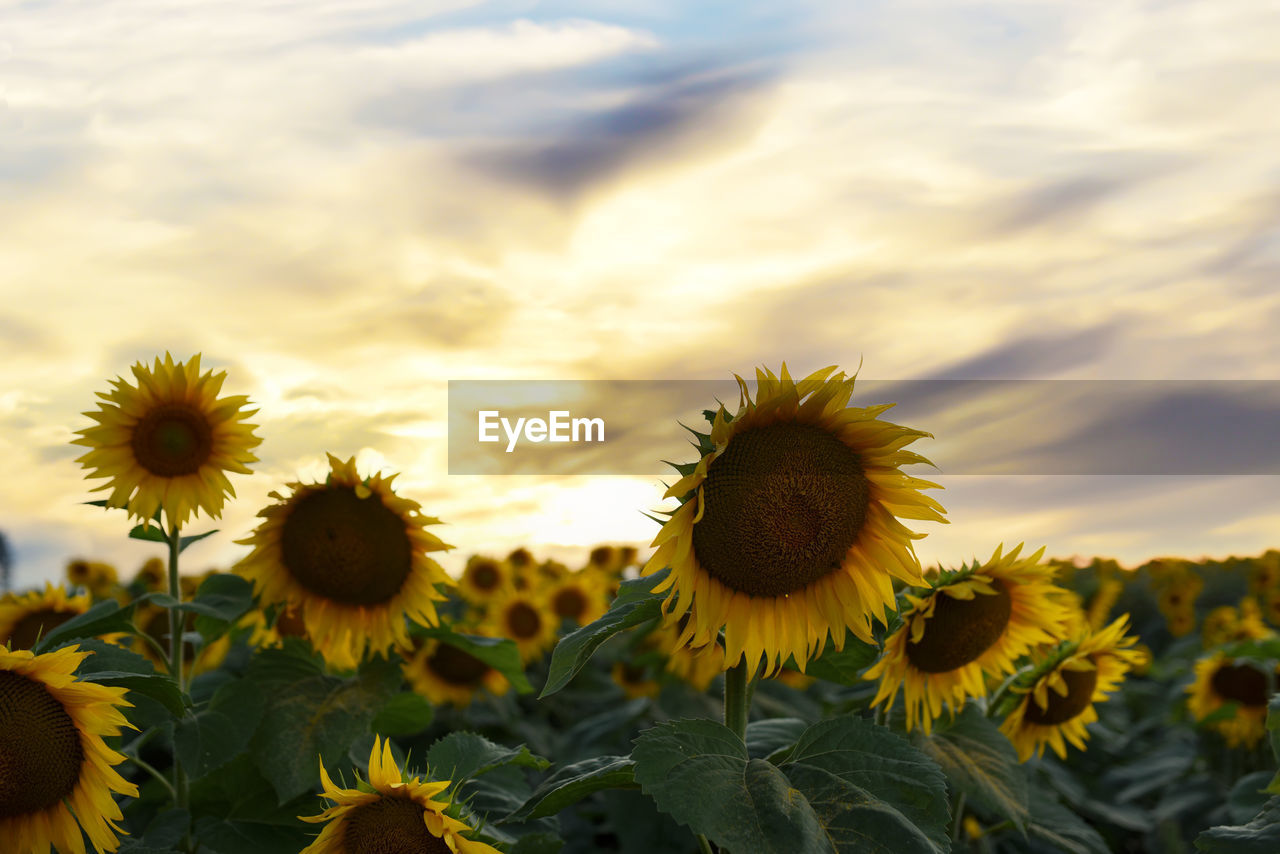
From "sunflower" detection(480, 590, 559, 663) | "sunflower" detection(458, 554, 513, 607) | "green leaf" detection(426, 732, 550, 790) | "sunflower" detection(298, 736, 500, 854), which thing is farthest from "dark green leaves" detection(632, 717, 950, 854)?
"sunflower" detection(458, 554, 513, 607)

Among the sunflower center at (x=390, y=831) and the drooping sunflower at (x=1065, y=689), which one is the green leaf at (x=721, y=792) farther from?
the drooping sunflower at (x=1065, y=689)

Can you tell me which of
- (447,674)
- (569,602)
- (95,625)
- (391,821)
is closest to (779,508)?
(391,821)

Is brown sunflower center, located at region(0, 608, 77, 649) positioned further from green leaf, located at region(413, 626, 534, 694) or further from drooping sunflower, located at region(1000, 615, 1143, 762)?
drooping sunflower, located at region(1000, 615, 1143, 762)

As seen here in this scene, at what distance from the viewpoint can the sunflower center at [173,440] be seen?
4.65m

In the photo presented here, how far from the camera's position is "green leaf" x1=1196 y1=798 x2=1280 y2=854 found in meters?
2.70

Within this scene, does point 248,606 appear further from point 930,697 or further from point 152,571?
point 152,571

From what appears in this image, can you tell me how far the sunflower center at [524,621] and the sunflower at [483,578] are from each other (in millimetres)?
1030

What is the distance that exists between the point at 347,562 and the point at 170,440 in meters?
1.16

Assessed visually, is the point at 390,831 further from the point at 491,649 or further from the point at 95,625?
the point at 95,625

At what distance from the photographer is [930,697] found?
3625mm

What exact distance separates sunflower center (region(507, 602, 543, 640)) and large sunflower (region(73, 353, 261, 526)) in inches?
205

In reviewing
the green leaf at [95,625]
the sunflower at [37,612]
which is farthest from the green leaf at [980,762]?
the sunflower at [37,612]

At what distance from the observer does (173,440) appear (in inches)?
184

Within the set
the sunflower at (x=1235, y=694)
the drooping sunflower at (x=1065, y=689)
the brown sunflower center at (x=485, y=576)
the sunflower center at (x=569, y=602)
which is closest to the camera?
the drooping sunflower at (x=1065, y=689)
